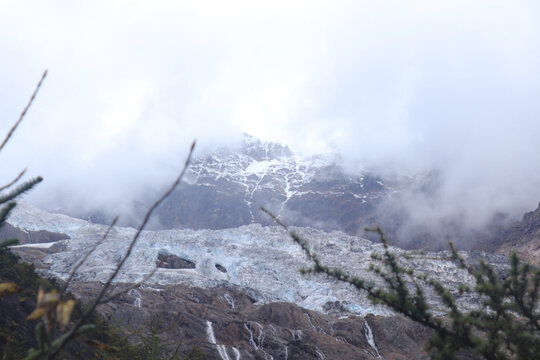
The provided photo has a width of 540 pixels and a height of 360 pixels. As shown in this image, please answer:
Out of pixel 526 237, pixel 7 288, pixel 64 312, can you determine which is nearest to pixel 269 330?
pixel 7 288

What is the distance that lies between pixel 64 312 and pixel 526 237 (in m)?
155

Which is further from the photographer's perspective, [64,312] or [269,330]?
[269,330]

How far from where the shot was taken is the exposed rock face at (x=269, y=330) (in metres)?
31.8

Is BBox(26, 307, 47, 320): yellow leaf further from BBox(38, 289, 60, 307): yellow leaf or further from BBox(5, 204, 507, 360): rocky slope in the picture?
BBox(5, 204, 507, 360): rocky slope

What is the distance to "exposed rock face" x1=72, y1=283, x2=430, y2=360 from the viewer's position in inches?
1252

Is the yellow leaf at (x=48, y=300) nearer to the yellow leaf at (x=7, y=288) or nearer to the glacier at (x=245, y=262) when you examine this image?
the yellow leaf at (x=7, y=288)

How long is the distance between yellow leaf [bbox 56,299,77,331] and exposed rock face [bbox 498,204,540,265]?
450ft

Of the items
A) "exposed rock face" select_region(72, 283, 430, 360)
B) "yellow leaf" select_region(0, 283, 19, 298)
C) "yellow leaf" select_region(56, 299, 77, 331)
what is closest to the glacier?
"exposed rock face" select_region(72, 283, 430, 360)

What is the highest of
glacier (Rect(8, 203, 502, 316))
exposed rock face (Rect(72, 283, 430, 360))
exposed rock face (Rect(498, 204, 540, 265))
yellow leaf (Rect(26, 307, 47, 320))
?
exposed rock face (Rect(498, 204, 540, 265))

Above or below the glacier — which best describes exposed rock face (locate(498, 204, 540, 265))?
above

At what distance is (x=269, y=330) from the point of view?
36812 mm

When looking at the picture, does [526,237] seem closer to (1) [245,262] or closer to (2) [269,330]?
(1) [245,262]

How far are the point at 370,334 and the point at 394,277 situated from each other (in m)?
41.9

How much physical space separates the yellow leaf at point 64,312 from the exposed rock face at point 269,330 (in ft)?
90.3
